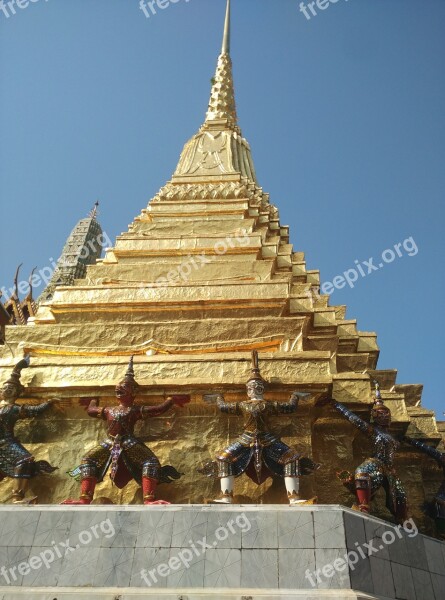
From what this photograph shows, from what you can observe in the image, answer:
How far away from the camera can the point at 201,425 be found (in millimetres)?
9461

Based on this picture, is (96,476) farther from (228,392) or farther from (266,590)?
(266,590)

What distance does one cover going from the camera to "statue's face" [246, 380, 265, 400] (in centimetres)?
867

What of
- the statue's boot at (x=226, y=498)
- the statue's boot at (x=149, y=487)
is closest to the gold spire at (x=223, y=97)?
the statue's boot at (x=149, y=487)

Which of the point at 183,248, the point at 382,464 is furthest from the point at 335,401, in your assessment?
the point at 183,248

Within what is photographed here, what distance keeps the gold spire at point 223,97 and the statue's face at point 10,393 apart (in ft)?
60.7

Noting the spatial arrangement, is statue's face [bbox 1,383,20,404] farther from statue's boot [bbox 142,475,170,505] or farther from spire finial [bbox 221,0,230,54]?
spire finial [bbox 221,0,230,54]

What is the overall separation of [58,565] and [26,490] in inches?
104

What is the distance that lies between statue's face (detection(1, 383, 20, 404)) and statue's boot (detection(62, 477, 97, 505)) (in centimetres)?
195

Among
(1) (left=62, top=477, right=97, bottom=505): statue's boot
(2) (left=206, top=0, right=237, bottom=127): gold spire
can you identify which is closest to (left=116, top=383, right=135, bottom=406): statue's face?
(1) (left=62, top=477, right=97, bottom=505): statue's boot

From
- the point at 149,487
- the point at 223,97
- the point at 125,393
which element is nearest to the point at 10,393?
the point at 125,393

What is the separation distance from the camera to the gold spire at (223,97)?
2634cm

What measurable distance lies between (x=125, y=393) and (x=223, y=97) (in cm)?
2155

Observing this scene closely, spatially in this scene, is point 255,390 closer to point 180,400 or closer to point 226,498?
point 180,400

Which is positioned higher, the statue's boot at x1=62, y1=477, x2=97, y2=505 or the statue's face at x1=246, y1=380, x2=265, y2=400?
the statue's face at x1=246, y1=380, x2=265, y2=400
